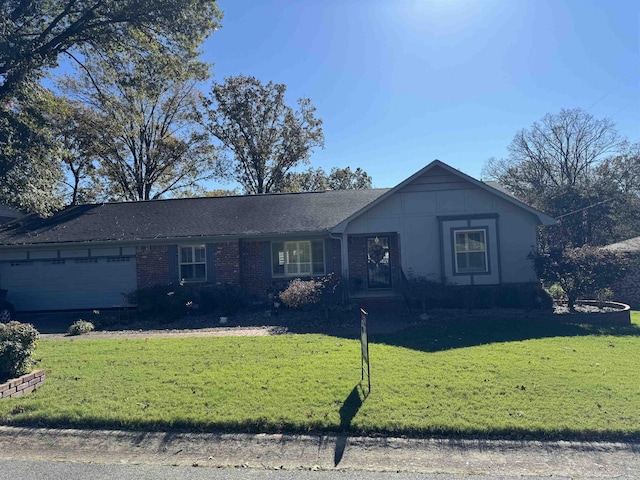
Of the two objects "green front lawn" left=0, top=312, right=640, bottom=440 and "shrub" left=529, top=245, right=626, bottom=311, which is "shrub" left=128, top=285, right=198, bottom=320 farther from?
"shrub" left=529, top=245, right=626, bottom=311

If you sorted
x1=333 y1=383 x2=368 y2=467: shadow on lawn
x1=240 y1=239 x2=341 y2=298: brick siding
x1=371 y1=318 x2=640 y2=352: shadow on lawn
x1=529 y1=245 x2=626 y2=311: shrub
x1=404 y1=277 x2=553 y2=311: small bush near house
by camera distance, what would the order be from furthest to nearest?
x1=240 y1=239 x2=341 y2=298: brick siding → x1=404 y1=277 x2=553 y2=311: small bush near house → x1=529 y1=245 x2=626 y2=311: shrub → x1=371 y1=318 x2=640 y2=352: shadow on lawn → x1=333 y1=383 x2=368 y2=467: shadow on lawn

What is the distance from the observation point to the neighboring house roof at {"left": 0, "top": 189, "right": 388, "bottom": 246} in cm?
1622

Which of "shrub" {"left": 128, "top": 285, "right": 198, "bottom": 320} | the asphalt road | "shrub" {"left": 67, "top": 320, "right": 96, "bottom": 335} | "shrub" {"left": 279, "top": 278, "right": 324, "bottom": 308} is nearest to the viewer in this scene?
the asphalt road

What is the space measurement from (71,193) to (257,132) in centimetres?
1446

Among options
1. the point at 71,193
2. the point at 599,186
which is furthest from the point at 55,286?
the point at 599,186

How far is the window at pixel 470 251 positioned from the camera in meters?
14.2

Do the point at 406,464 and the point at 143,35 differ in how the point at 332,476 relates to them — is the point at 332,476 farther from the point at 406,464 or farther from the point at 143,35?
the point at 143,35

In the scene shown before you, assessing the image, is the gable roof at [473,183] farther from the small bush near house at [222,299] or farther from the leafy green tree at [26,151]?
the leafy green tree at [26,151]

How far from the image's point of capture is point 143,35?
1410 cm

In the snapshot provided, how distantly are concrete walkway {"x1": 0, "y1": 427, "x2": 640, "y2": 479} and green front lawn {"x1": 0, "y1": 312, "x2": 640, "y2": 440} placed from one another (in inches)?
7.3

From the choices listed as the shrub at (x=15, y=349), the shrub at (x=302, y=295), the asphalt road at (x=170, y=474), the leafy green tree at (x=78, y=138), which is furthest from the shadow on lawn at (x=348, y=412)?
the leafy green tree at (x=78, y=138)

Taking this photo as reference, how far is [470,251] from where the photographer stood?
47.0 feet

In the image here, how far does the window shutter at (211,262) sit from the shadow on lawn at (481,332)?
304 inches

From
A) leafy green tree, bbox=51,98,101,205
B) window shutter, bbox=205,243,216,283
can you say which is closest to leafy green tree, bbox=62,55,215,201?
leafy green tree, bbox=51,98,101,205
